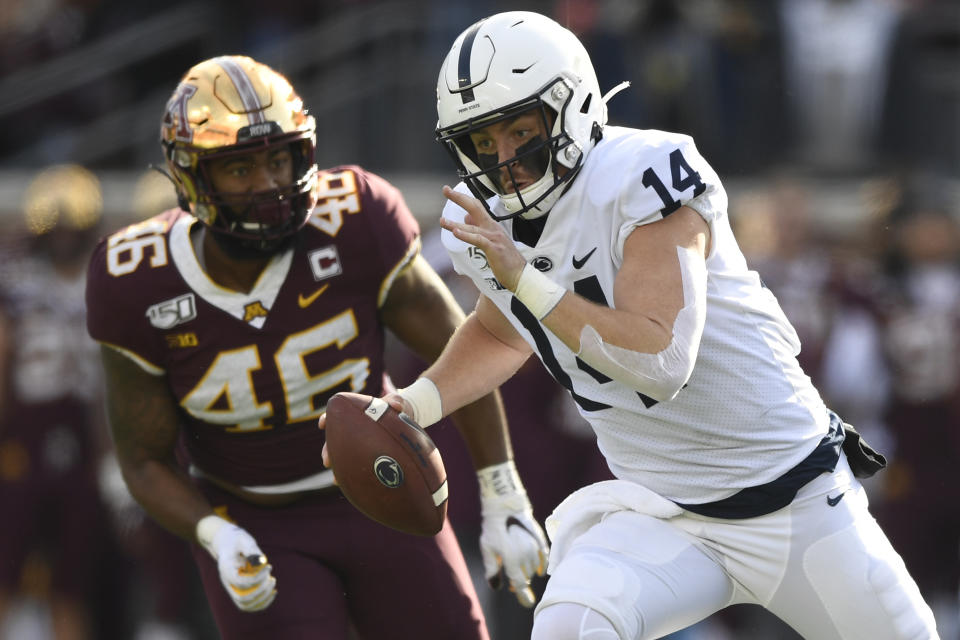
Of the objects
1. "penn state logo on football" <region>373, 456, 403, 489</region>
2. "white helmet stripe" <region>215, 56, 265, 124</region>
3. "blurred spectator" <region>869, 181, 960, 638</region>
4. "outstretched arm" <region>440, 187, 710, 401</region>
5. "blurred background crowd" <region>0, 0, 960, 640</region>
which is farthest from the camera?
"blurred background crowd" <region>0, 0, 960, 640</region>

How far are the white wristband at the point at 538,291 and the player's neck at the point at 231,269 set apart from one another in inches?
44.6

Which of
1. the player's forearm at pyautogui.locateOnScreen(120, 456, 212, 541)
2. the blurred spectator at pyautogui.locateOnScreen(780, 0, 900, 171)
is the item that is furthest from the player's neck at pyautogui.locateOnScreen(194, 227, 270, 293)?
the blurred spectator at pyautogui.locateOnScreen(780, 0, 900, 171)

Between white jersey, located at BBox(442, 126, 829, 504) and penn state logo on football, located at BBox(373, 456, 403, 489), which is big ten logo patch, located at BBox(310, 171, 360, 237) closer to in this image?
white jersey, located at BBox(442, 126, 829, 504)

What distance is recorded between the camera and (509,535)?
425 cm

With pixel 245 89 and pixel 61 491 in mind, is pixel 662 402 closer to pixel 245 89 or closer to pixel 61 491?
pixel 245 89

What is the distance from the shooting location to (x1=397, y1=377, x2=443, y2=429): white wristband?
3.76m

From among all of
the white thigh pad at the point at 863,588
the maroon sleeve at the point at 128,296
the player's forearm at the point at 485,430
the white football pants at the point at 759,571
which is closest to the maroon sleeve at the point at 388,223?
the player's forearm at the point at 485,430

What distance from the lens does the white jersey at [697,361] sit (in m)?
3.46

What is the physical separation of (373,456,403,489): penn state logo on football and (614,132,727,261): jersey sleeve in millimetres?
703

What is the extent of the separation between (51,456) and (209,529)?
→ 11.9 feet

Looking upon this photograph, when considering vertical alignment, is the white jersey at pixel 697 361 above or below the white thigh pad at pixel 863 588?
above

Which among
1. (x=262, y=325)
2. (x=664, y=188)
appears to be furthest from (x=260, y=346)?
(x=664, y=188)

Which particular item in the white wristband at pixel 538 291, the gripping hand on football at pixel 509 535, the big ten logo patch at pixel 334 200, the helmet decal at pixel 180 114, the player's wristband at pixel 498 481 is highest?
the helmet decal at pixel 180 114

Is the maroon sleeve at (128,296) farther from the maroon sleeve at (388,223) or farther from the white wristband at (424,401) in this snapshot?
the white wristband at (424,401)
